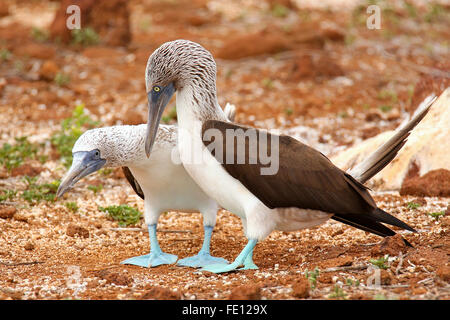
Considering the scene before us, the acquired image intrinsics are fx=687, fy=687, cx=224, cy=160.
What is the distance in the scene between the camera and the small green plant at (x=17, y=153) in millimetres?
7311

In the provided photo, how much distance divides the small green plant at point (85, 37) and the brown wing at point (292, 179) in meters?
8.05

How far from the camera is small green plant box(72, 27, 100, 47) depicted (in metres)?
12.2

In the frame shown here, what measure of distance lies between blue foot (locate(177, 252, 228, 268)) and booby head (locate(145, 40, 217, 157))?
95 centimetres

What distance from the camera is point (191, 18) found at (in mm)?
14180

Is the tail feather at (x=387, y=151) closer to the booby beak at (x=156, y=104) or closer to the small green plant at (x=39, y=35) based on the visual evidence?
the booby beak at (x=156, y=104)

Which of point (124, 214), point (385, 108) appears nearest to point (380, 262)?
point (124, 214)

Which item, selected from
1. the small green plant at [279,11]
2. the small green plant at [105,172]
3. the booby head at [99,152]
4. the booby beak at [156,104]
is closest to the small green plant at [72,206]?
the small green plant at [105,172]

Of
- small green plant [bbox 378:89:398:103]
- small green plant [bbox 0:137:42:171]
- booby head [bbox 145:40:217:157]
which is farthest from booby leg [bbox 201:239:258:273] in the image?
small green plant [bbox 378:89:398:103]

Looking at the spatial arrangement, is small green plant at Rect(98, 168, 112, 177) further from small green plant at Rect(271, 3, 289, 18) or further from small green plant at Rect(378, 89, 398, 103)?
small green plant at Rect(271, 3, 289, 18)

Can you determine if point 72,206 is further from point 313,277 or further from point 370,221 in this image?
point 313,277

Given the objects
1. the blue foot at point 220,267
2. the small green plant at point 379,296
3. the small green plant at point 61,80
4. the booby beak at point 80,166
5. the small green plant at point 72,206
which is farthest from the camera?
the small green plant at point 61,80

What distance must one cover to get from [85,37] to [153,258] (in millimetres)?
7905

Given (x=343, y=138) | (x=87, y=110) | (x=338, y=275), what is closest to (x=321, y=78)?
Result: (x=343, y=138)

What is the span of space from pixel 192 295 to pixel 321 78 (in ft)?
23.8
